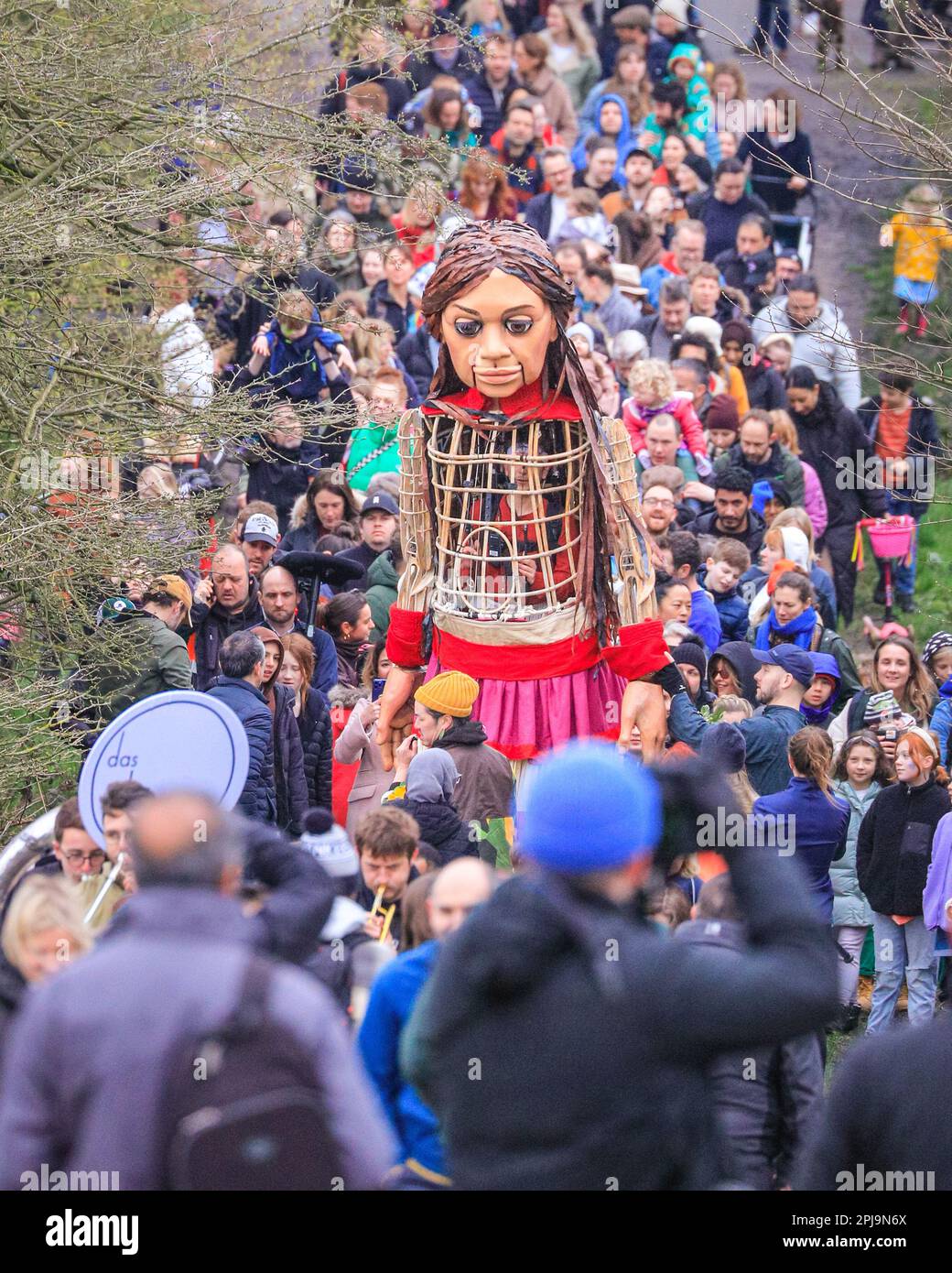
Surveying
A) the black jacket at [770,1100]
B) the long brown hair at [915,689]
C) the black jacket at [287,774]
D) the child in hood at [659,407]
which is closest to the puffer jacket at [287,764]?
the black jacket at [287,774]

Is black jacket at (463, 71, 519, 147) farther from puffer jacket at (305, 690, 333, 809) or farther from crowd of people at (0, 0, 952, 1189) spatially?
puffer jacket at (305, 690, 333, 809)

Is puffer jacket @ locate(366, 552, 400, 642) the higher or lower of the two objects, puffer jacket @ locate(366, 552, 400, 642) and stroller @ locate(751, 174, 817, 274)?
the lower

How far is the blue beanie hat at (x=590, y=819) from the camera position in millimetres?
3113

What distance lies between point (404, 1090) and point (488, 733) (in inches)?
134

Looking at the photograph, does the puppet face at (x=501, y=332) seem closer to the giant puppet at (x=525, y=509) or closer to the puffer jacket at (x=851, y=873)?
the giant puppet at (x=525, y=509)

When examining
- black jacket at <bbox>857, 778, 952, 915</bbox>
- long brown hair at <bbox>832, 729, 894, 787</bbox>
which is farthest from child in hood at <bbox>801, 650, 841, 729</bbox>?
black jacket at <bbox>857, 778, 952, 915</bbox>

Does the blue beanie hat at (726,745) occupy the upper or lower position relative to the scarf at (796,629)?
lower

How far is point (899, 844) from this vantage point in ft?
24.7

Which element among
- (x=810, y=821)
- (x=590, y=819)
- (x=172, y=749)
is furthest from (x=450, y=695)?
(x=590, y=819)

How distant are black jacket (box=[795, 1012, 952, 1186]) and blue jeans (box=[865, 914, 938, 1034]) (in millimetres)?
4355

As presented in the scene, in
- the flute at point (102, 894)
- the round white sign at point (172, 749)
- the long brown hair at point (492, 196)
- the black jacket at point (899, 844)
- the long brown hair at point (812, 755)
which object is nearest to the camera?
the flute at point (102, 894)

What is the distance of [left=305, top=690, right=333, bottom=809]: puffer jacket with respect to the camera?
319 inches

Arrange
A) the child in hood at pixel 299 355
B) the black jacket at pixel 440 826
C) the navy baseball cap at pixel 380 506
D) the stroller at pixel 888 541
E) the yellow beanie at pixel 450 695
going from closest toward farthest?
the black jacket at pixel 440 826 < the yellow beanie at pixel 450 695 < the navy baseball cap at pixel 380 506 < the child in hood at pixel 299 355 < the stroller at pixel 888 541

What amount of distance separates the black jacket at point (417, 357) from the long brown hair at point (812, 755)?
17.9ft
